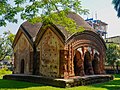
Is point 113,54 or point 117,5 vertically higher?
point 117,5

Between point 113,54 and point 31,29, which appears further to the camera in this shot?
point 113,54

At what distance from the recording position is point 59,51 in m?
19.7

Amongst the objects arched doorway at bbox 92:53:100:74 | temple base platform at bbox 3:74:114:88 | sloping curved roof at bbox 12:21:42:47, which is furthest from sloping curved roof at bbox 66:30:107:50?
sloping curved roof at bbox 12:21:42:47

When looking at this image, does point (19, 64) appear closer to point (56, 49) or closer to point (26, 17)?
point (56, 49)

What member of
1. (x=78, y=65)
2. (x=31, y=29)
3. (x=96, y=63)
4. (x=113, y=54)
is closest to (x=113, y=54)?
(x=113, y=54)

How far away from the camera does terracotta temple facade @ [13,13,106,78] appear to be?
1947 centimetres

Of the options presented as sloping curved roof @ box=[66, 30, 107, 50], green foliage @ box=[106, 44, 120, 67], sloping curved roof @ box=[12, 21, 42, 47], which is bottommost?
green foliage @ box=[106, 44, 120, 67]

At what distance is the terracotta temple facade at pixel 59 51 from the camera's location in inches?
766

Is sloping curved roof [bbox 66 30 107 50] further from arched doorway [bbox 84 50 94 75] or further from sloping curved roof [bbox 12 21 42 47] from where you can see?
sloping curved roof [bbox 12 21 42 47]

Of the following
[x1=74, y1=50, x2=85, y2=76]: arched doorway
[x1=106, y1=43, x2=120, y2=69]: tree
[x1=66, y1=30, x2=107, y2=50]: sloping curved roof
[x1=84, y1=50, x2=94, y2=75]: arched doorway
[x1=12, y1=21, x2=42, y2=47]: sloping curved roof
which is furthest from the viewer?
[x1=106, y1=43, x2=120, y2=69]: tree

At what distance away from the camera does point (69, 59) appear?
19547 mm

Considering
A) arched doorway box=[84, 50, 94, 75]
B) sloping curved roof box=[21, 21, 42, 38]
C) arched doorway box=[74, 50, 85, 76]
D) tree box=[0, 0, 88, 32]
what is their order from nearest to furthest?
tree box=[0, 0, 88, 32] → arched doorway box=[74, 50, 85, 76] → arched doorway box=[84, 50, 94, 75] → sloping curved roof box=[21, 21, 42, 38]

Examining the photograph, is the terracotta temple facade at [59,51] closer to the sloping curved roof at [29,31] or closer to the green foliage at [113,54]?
the sloping curved roof at [29,31]

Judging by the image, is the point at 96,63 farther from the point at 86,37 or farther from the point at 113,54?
the point at 113,54
